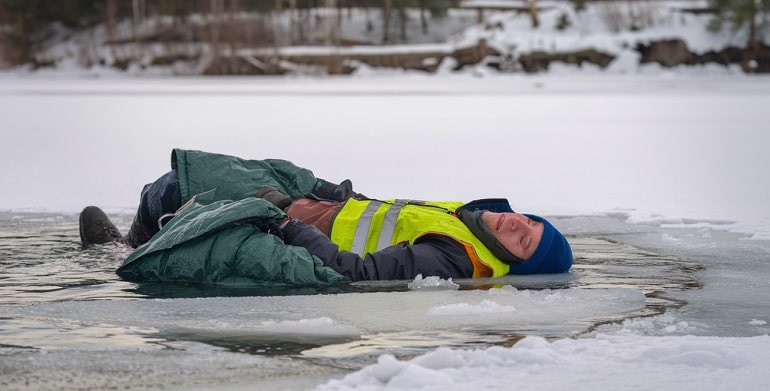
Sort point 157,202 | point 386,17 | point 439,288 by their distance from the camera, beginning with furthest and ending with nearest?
1. point 386,17
2. point 157,202
3. point 439,288

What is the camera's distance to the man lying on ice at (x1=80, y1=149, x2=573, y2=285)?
4.65 meters

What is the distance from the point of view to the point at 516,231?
4.79 metres

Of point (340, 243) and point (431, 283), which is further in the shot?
point (340, 243)

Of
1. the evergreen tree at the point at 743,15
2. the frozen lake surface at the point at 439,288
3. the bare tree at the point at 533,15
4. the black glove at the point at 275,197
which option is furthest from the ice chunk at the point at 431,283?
the bare tree at the point at 533,15

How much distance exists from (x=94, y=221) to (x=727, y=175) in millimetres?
5630

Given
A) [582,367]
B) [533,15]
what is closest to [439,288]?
[582,367]

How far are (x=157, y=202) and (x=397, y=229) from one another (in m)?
1.18

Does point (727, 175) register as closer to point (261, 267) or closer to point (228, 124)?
point (261, 267)

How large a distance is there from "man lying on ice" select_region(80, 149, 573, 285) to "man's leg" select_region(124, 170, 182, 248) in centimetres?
20

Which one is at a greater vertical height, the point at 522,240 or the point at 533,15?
the point at 533,15

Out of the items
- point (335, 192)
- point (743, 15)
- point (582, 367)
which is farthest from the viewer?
point (743, 15)

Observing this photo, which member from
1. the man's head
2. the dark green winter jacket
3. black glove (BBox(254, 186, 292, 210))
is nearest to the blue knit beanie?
the man's head

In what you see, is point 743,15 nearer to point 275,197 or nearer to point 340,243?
point 275,197

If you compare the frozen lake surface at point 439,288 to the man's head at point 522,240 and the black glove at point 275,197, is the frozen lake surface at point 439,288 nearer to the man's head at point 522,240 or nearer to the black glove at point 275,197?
the man's head at point 522,240
